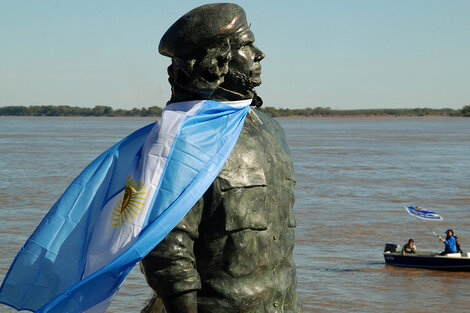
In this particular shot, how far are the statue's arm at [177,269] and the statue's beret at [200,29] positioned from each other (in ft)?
1.79

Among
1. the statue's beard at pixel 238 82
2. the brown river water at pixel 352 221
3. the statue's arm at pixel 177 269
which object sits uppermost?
the statue's beard at pixel 238 82

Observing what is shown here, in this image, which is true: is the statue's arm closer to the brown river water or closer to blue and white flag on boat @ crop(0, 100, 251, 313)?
blue and white flag on boat @ crop(0, 100, 251, 313)

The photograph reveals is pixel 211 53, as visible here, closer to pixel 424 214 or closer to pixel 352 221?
pixel 424 214

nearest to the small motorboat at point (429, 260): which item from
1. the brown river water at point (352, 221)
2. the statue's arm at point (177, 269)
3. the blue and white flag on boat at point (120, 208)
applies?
the brown river water at point (352, 221)

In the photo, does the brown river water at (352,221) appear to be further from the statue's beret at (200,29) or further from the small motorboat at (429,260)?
the statue's beret at (200,29)

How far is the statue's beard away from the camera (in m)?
3.07

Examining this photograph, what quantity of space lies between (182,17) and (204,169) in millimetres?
551

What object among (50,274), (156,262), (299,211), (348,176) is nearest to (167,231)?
(156,262)

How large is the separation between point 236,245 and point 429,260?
2181 centimetres

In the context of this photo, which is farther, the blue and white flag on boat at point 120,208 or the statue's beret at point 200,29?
the statue's beret at point 200,29

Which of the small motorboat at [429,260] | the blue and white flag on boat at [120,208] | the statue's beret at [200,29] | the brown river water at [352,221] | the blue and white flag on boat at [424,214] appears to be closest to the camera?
the blue and white flag on boat at [120,208]

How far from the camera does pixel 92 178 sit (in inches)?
120

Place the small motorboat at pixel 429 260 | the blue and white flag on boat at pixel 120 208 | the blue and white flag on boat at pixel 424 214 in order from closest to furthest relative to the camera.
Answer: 1. the blue and white flag on boat at pixel 120 208
2. the small motorboat at pixel 429 260
3. the blue and white flag on boat at pixel 424 214

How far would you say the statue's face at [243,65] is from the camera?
10.0 feet
